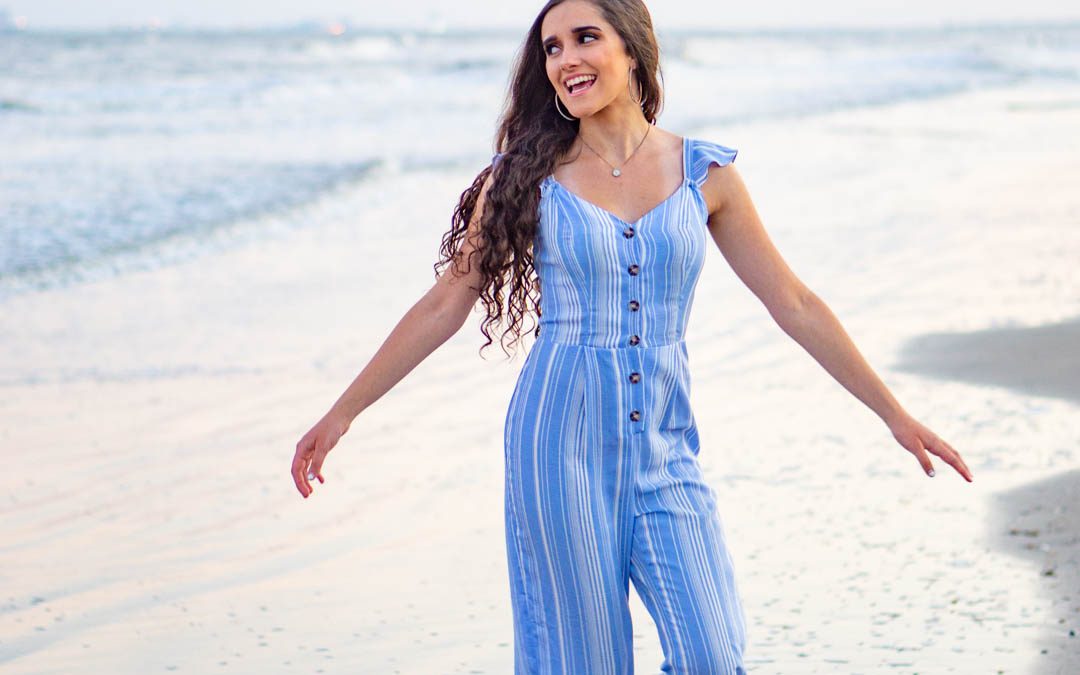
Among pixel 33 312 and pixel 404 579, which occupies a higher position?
pixel 33 312

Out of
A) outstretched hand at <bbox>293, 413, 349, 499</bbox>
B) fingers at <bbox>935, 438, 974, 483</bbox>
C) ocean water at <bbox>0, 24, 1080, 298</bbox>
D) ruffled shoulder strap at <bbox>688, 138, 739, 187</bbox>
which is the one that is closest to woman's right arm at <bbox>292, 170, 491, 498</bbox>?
outstretched hand at <bbox>293, 413, 349, 499</bbox>

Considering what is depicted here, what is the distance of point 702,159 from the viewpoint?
2.92 m

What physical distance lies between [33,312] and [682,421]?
7.81 meters

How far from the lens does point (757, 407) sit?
6.77m

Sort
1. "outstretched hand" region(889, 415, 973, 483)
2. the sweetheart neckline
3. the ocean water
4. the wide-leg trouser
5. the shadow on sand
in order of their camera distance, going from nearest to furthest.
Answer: the wide-leg trouser < the sweetheart neckline < "outstretched hand" region(889, 415, 973, 483) < the shadow on sand < the ocean water

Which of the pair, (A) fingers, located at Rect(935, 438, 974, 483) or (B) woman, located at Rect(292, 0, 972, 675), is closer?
(B) woman, located at Rect(292, 0, 972, 675)

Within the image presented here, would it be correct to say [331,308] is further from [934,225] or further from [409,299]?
[934,225]

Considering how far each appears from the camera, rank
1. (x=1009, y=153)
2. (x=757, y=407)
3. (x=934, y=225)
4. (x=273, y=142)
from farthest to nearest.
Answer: (x=273, y=142)
(x=1009, y=153)
(x=934, y=225)
(x=757, y=407)

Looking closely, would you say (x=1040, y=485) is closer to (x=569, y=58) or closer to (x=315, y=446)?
(x=569, y=58)

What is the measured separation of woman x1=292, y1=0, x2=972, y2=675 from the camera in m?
2.69

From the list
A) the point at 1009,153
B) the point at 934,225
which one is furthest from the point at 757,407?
the point at 1009,153

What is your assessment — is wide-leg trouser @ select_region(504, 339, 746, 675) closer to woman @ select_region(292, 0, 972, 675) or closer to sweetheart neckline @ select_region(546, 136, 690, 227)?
woman @ select_region(292, 0, 972, 675)

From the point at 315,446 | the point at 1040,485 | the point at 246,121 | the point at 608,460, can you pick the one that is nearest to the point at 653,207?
the point at 608,460

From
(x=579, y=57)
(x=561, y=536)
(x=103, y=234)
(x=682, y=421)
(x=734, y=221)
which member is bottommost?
(x=561, y=536)
